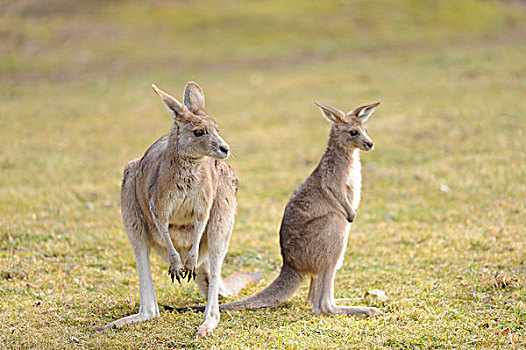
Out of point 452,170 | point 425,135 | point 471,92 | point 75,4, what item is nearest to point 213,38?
point 75,4

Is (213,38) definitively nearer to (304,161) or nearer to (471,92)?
(471,92)

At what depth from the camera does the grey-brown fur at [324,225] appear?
4734 mm

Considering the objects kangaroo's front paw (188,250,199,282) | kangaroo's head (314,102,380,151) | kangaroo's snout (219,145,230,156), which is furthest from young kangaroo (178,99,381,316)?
kangaroo's snout (219,145,230,156)

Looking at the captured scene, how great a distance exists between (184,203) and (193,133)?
506 millimetres

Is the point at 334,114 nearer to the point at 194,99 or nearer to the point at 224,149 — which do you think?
the point at 194,99

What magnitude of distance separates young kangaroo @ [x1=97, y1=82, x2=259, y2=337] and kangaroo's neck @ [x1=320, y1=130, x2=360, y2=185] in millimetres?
945

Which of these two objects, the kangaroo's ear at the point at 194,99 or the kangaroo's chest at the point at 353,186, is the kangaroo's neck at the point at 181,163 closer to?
the kangaroo's ear at the point at 194,99

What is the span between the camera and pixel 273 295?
480cm

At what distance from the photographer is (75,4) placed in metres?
27.1

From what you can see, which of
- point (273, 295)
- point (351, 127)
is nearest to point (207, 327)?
point (273, 295)

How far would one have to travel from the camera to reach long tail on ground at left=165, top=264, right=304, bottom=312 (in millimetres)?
4695

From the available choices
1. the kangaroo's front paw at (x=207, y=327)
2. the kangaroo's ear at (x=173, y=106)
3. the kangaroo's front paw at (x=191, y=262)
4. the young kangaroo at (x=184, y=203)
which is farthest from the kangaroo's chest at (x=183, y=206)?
the kangaroo's front paw at (x=207, y=327)

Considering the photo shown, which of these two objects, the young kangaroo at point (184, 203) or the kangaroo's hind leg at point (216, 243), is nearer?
the young kangaroo at point (184, 203)

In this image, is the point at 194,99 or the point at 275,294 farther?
the point at 275,294
